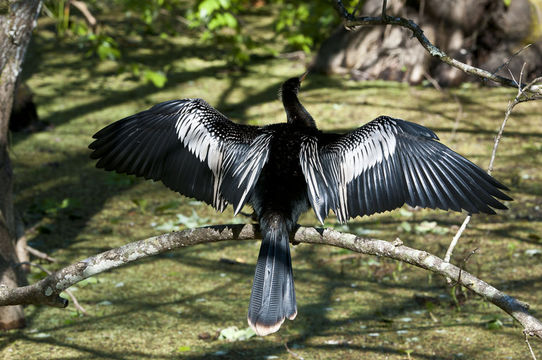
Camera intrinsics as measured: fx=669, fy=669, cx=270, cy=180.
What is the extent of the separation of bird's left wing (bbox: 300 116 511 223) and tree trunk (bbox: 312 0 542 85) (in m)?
4.94

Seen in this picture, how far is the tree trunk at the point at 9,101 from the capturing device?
3445mm

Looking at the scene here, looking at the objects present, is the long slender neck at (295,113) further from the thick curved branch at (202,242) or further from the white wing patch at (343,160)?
the thick curved branch at (202,242)

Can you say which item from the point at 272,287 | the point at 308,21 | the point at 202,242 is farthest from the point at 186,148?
the point at 308,21

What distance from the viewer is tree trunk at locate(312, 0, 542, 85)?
775 centimetres

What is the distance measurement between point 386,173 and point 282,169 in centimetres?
44

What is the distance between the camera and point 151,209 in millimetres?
5836

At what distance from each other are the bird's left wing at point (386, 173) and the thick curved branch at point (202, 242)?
0.74 feet

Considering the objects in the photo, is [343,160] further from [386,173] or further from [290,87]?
[290,87]

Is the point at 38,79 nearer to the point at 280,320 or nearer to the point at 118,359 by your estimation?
the point at 118,359

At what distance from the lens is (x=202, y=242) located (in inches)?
98.9

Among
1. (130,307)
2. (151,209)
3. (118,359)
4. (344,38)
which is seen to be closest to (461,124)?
(344,38)

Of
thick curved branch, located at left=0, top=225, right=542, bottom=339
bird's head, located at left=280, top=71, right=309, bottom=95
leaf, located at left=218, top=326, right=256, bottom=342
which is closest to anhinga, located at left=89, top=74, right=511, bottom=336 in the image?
thick curved branch, located at left=0, top=225, right=542, bottom=339

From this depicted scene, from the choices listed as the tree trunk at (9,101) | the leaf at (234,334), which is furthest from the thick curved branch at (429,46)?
the leaf at (234,334)

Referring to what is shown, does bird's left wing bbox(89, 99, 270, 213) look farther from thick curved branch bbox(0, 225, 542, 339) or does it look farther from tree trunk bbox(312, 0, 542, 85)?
tree trunk bbox(312, 0, 542, 85)
